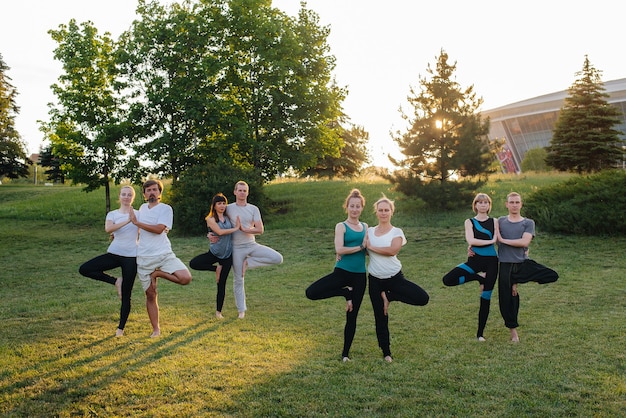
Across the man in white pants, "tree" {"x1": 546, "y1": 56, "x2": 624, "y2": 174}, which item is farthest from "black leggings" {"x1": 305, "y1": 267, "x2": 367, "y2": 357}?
"tree" {"x1": 546, "y1": 56, "x2": 624, "y2": 174}

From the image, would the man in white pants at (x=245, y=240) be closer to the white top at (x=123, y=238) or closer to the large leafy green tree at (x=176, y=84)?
the white top at (x=123, y=238)

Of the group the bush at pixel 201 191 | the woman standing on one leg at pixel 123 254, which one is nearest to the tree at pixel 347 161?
the bush at pixel 201 191

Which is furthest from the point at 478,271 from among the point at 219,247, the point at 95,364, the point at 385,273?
the point at 95,364

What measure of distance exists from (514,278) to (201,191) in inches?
752

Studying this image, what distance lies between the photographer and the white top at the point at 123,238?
807 centimetres

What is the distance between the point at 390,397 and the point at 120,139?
27533 mm

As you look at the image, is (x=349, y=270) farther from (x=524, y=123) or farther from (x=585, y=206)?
(x=524, y=123)

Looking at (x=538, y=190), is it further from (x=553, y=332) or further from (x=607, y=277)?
(x=553, y=332)

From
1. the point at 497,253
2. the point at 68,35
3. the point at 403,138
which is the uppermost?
the point at 68,35

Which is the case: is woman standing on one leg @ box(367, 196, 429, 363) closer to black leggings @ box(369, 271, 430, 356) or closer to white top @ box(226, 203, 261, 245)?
black leggings @ box(369, 271, 430, 356)

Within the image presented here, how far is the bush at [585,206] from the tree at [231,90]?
41.0 feet

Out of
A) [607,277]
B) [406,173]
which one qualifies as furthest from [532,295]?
[406,173]

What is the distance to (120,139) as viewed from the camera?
99.0 feet

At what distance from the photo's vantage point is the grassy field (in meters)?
5.39
